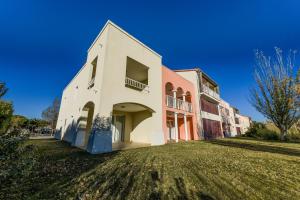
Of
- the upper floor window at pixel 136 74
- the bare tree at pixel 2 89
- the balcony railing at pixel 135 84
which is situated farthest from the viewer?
the upper floor window at pixel 136 74

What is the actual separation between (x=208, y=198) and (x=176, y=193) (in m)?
0.66

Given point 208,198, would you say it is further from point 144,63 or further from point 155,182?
point 144,63

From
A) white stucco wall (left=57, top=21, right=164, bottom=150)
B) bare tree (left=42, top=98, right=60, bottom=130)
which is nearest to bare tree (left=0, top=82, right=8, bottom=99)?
white stucco wall (left=57, top=21, right=164, bottom=150)

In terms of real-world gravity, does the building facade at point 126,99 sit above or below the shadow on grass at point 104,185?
above

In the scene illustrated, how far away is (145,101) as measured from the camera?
10.4 metres

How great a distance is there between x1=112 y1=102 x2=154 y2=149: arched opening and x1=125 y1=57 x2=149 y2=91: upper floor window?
2.42 metres

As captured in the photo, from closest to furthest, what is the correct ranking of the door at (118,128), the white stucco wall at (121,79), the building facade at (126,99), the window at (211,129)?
the building facade at (126,99) → the white stucco wall at (121,79) → the door at (118,128) → the window at (211,129)

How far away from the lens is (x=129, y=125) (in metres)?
12.9

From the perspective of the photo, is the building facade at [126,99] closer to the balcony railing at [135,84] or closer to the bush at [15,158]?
the balcony railing at [135,84]

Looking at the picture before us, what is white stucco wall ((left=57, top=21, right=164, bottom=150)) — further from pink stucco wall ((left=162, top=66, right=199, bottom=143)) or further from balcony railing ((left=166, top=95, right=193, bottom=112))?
balcony railing ((left=166, top=95, right=193, bottom=112))

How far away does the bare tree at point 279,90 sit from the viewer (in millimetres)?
12453

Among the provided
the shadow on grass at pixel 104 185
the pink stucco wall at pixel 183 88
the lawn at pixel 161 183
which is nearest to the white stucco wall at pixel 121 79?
the pink stucco wall at pixel 183 88

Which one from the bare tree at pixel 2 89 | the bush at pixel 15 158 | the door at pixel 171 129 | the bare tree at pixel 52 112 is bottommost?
the bush at pixel 15 158

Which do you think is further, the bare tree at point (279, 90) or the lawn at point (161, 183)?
the bare tree at point (279, 90)
